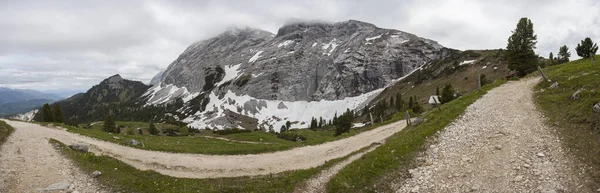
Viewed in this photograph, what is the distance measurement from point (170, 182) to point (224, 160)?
893 centimetres

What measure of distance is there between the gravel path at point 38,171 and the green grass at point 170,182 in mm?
911

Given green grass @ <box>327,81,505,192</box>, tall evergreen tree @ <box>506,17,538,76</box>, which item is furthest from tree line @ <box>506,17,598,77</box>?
green grass @ <box>327,81,505,192</box>

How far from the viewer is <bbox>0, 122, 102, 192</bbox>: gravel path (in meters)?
17.6

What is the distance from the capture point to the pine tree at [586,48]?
58.0 metres

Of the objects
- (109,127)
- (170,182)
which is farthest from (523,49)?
(109,127)

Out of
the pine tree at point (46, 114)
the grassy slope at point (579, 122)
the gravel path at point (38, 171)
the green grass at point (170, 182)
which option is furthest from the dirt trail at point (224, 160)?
the pine tree at point (46, 114)

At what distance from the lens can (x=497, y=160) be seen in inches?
627

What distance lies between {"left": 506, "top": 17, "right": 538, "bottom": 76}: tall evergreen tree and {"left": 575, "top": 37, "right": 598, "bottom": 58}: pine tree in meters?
7.01

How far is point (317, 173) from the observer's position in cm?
2084

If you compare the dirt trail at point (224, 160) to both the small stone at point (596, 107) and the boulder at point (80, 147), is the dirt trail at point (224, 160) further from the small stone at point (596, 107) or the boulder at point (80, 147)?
the small stone at point (596, 107)

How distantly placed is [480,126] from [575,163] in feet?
26.8

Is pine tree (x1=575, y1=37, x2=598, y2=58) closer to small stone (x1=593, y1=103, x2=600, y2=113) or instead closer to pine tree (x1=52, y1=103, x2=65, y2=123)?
small stone (x1=593, y1=103, x2=600, y2=113)

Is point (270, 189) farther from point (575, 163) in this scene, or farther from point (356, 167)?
point (575, 163)

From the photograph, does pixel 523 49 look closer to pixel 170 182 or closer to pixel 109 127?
pixel 170 182
